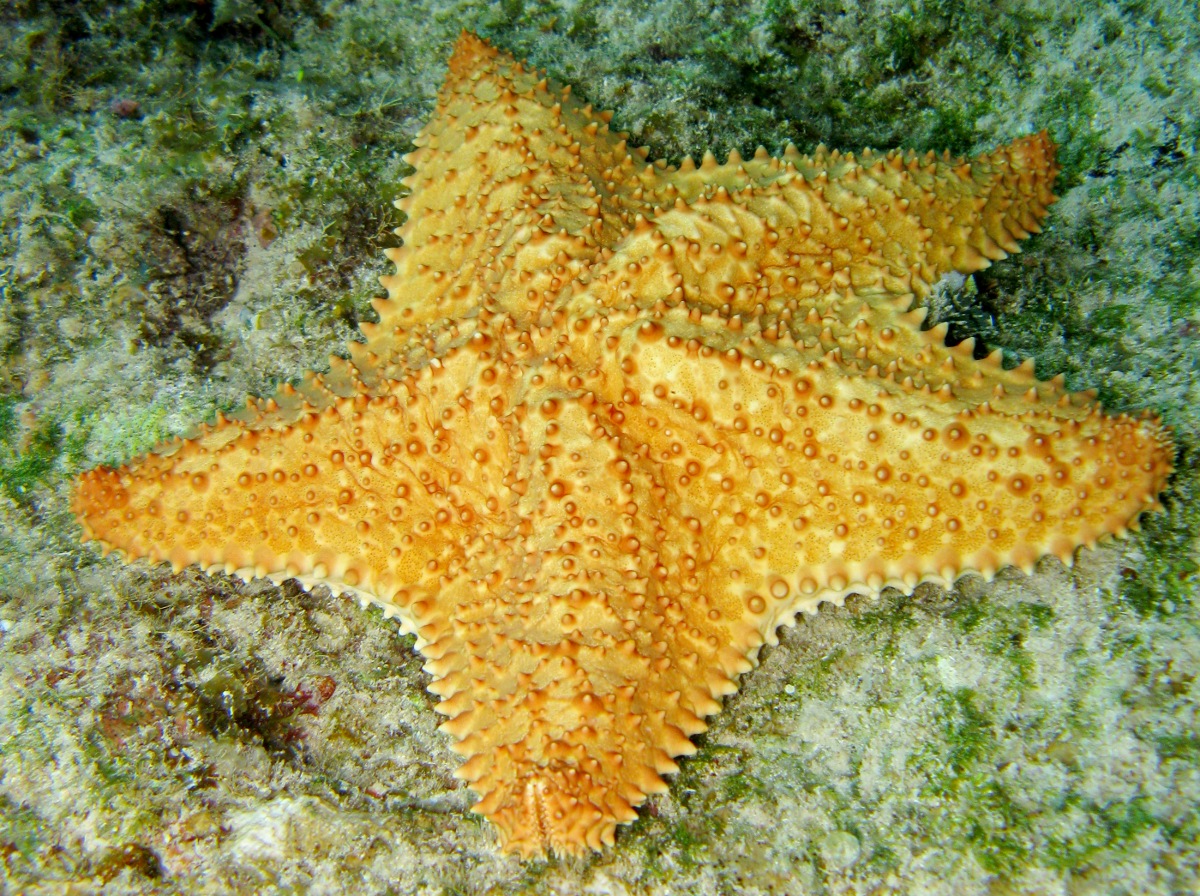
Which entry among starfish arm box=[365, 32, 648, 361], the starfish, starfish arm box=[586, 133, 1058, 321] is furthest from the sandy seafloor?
starfish arm box=[365, 32, 648, 361]

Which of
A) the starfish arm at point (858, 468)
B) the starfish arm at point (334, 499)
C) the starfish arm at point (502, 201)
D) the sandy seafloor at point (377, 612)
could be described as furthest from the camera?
the starfish arm at point (502, 201)

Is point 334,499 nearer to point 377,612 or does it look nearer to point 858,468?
point 377,612

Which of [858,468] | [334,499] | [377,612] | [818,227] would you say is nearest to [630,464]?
[858,468]

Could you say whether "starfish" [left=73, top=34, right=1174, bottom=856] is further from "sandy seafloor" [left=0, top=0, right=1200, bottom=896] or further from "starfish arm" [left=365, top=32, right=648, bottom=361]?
"sandy seafloor" [left=0, top=0, right=1200, bottom=896]

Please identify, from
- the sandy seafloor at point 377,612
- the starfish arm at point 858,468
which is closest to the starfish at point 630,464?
the starfish arm at point 858,468

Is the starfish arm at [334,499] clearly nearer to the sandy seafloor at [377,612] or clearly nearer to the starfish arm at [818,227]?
the sandy seafloor at [377,612]

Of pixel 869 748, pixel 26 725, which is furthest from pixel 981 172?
pixel 26 725
